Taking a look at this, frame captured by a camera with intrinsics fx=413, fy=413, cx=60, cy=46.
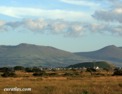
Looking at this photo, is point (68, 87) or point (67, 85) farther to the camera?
point (67, 85)

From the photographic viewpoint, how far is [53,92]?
28.7 metres

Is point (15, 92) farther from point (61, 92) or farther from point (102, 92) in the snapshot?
point (102, 92)

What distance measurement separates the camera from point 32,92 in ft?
98.2

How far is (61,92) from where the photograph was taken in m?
28.7

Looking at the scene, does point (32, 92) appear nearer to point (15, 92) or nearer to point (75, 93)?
point (15, 92)

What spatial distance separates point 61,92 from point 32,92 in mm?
2439

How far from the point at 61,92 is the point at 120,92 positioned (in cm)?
447

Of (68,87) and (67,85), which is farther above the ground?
(67,85)

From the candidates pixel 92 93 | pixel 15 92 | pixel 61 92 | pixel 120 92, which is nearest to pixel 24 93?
pixel 15 92

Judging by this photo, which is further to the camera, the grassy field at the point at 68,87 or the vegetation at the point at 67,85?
the vegetation at the point at 67,85

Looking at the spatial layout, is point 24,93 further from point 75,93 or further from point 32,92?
point 75,93

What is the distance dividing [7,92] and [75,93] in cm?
484

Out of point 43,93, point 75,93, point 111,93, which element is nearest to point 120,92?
point 111,93

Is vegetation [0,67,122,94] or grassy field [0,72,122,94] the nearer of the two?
grassy field [0,72,122,94]
